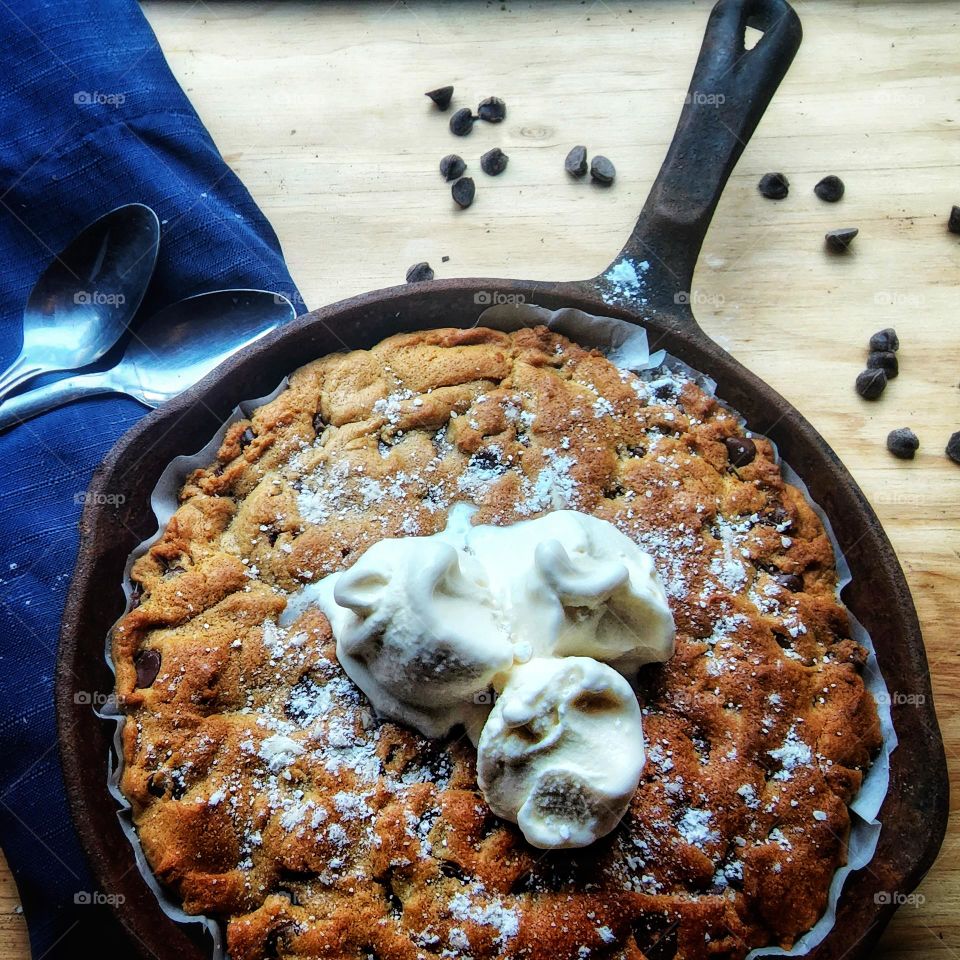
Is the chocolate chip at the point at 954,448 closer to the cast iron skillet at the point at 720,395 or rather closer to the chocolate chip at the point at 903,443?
the chocolate chip at the point at 903,443

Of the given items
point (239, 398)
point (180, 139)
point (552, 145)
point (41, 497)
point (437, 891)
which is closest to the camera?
point (437, 891)

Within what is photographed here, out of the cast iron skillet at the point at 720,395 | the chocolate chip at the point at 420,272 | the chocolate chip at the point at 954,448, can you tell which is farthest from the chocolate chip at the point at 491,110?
the chocolate chip at the point at 954,448

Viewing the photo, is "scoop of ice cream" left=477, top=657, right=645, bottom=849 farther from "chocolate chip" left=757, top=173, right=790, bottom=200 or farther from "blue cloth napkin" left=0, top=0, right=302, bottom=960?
"chocolate chip" left=757, top=173, right=790, bottom=200

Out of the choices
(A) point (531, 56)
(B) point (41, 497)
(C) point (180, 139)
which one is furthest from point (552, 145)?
(B) point (41, 497)

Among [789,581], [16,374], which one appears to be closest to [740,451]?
[789,581]

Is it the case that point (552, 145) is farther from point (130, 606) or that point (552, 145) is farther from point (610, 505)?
point (130, 606)

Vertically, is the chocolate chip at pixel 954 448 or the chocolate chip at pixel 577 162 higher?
the chocolate chip at pixel 577 162
